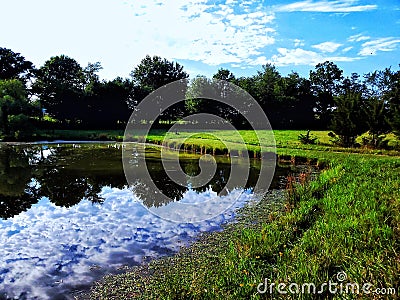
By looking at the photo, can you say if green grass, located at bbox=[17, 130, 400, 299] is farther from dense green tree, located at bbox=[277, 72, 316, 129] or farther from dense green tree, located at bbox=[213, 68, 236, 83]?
dense green tree, located at bbox=[213, 68, 236, 83]

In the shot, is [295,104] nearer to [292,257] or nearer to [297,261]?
[292,257]

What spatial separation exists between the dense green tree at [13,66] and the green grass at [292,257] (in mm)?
62557

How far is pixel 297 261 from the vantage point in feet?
20.1

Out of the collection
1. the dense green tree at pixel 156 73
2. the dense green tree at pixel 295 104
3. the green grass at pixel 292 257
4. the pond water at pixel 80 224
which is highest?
the dense green tree at pixel 156 73

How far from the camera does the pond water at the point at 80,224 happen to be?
7988mm

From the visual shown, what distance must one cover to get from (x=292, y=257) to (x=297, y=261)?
1.69ft

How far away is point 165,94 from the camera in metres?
66.2

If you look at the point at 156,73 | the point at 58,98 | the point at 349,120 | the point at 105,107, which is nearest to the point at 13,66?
the point at 58,98

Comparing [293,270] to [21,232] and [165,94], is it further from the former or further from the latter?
[165,94]

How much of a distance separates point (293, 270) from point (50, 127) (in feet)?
180

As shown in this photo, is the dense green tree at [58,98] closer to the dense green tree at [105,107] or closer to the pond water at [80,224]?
the dense green tree at [105,107]

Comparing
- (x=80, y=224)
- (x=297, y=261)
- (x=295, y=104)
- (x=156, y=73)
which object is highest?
(x=156, y=73)

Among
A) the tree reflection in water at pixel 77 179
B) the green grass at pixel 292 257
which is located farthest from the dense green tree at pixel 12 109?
the green grass at pixel 292 257

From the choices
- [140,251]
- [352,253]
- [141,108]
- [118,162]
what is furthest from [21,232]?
[141,108]
